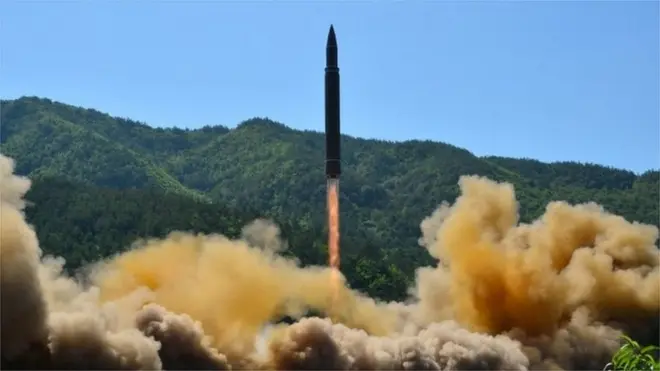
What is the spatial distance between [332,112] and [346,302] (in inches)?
366

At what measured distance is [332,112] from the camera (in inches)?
1907

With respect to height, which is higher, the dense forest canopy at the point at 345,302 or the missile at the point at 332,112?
the missile at the point at 332,112

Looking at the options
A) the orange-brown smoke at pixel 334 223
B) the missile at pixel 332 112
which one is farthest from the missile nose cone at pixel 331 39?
the orange-brown smoke at pixel 334 223

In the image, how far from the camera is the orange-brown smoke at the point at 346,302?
113 ft

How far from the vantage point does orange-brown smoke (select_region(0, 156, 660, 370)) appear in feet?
113

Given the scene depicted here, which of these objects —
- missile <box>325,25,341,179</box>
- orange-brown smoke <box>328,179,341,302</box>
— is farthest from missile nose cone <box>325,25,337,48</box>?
orange-brown smoke <box>328,179,341,302</box>

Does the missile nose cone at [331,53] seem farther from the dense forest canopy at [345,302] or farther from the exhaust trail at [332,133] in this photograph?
the dense forest canopy at [345,302]

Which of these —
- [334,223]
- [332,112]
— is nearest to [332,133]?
[332,112]

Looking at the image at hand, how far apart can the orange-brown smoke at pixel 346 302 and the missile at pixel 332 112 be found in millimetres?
5169

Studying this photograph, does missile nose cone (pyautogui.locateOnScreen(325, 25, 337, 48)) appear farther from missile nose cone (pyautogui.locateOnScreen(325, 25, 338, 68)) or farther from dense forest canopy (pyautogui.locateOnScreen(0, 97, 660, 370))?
dense forest canopy (pyautogui.locateOnScreen(0, 97, 660, 370))

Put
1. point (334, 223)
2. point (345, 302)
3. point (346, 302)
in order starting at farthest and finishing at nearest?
point (346, 302)
point (345, 302)
point (334, 223)

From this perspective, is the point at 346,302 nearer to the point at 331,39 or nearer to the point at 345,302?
the point at 345,302

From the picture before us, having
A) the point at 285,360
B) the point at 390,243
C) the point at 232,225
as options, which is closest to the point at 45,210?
the point at 232,225

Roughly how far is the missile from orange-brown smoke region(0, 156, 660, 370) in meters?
5.17
